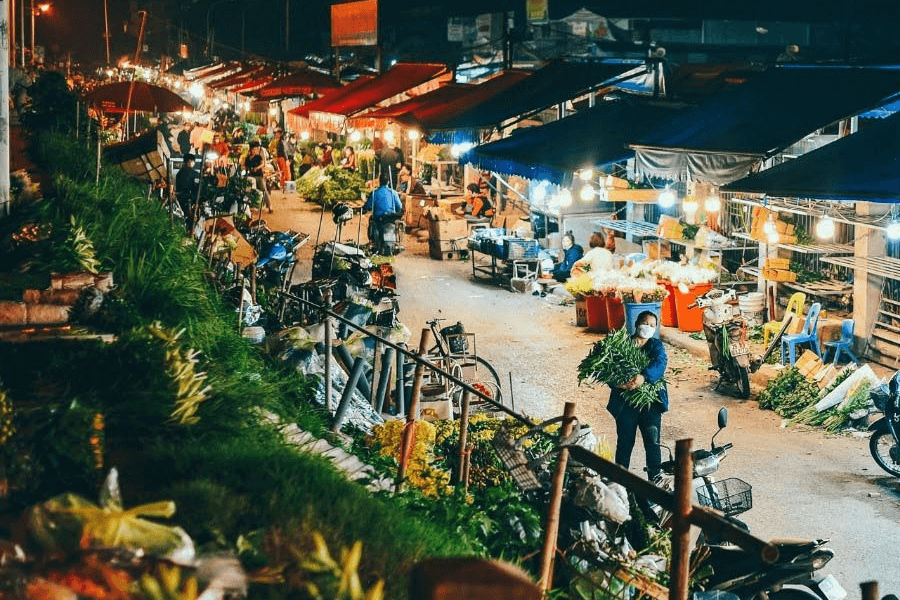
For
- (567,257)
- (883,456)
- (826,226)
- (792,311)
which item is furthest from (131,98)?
(883,456)

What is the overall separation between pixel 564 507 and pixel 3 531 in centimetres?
426

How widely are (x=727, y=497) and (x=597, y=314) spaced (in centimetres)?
955

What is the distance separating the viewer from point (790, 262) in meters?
17.2

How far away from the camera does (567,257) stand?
22.0 m

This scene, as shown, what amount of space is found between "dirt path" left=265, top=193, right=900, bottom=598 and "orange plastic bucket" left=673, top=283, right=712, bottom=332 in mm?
863

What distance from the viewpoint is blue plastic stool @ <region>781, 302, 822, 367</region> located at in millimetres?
15023

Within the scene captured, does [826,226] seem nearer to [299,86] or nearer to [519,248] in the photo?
[519,248]

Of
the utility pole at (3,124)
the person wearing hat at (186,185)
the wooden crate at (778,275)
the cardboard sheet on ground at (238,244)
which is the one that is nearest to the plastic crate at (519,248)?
the cardboard sheet on ground at (238,244)

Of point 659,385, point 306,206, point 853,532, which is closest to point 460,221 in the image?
point 306,206

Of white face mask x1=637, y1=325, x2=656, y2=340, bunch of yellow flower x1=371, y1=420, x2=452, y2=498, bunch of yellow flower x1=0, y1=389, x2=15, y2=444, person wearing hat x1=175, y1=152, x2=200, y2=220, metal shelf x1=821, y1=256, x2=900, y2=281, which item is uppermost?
person wearing hat x1=175, y1=152, x2=200, y2=220

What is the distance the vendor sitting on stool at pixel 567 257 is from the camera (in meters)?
21.9

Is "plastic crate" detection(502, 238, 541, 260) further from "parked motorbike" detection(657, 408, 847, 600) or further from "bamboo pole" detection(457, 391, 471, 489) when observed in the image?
"parked motorbike" detection(657, 408, 847, 600)

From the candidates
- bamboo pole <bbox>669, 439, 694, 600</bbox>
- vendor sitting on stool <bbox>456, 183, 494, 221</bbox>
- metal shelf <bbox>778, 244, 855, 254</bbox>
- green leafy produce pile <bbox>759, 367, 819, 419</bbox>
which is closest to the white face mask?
green leafy produce pile <bbox>759, 367, 819, 419</bbox>

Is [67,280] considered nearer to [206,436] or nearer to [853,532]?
[206,436]
